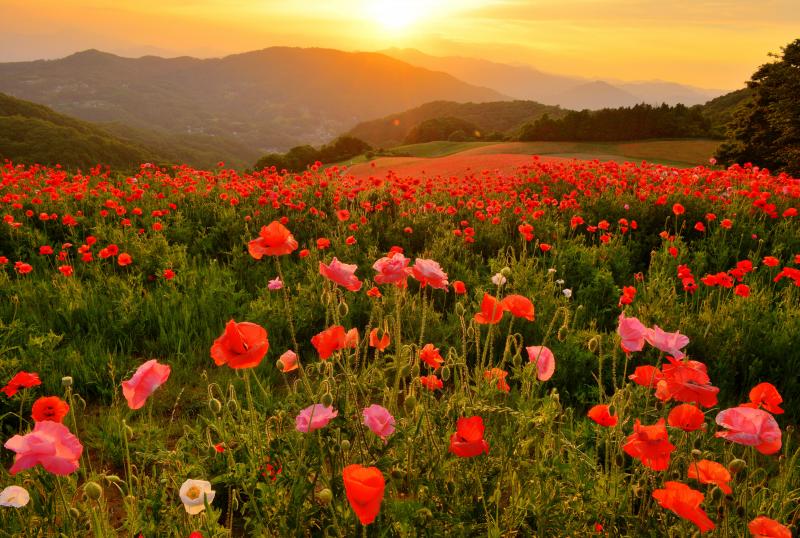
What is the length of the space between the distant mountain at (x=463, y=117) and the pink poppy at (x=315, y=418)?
125867 mm

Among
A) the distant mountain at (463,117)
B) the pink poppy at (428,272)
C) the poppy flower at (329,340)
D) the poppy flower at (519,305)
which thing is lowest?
the poppy flower at (329,340)

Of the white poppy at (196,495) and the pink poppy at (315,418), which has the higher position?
the pink poppy at (315,418)

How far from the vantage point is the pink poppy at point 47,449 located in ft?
4.51

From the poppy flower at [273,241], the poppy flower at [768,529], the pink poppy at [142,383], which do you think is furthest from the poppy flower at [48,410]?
the poppy flower at [768,529]

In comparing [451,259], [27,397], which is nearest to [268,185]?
[451,259]

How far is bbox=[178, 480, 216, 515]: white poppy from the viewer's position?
143 centimetres

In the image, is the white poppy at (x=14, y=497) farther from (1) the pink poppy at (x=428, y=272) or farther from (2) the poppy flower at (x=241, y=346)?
(1) the pink poppy at (x=428, y=272)

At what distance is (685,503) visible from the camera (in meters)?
1.41

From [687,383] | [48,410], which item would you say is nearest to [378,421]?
[687,383]

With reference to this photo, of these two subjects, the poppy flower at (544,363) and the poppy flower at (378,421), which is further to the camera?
the poppy flower at (544,363)

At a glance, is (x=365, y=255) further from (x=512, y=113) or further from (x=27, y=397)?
(x=512, y=113)

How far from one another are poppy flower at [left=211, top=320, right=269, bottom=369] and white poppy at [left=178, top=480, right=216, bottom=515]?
36cm

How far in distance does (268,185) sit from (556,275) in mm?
4327

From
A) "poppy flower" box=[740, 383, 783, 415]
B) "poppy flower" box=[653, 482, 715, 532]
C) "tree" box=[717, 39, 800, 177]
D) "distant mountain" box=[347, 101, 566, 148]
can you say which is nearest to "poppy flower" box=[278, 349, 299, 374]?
"poppy flower" box=[653, 482, 715, 532]
